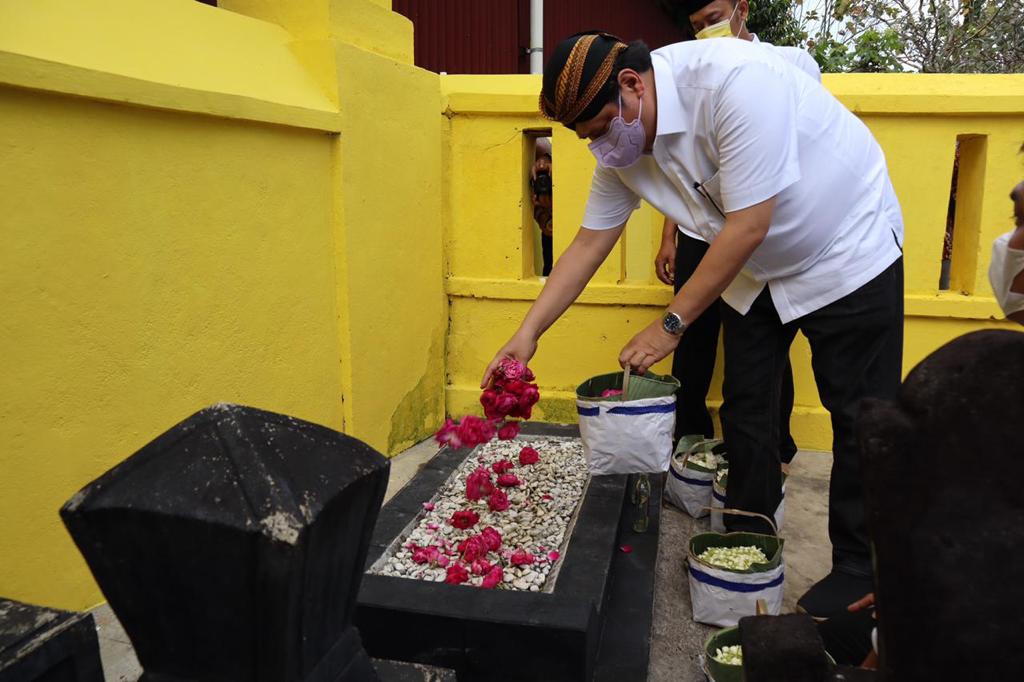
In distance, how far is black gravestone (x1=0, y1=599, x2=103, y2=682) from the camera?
1.33 meters

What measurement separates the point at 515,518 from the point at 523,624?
41.4 inches

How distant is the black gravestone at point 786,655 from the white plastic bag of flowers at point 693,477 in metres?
2.09

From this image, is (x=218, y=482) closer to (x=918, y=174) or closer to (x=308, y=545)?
(x=308, y=545)

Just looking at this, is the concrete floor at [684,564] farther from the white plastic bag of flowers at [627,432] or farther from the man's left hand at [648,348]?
the man's left hand at [648,348]

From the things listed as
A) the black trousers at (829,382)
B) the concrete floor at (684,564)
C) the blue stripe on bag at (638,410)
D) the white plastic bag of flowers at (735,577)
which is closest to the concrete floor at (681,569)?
the concrete floor at (684,564)

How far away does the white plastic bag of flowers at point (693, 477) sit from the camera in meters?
3.40

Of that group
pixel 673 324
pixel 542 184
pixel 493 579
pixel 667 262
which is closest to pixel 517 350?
pixel 673 324

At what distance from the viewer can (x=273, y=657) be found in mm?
1262

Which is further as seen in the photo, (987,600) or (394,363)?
(394,363)

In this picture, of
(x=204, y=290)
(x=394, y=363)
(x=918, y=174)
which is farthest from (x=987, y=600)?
(x=918, y=174)

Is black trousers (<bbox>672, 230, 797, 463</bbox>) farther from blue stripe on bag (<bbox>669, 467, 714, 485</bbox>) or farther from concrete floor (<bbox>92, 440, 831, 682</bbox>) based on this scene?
blue stripe on bag (<bbox>669, 467, 714, 485</bbox>)

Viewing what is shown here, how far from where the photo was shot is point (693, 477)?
3410mm

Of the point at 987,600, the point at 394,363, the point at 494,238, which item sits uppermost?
the point at 494,238

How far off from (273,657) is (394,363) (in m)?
2.77
